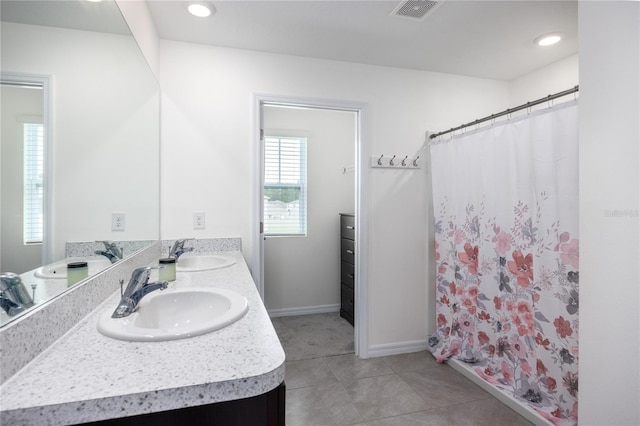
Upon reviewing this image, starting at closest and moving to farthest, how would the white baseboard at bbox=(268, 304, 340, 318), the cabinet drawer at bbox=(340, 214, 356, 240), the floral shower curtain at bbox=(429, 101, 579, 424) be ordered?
the floral shower curtain at bbox=(429, 101, 579, 424)
the cabinet drawer at bbox=(340, 214, 356, 240)
the white baseboard at bbox=(268, 304, 340, 318)

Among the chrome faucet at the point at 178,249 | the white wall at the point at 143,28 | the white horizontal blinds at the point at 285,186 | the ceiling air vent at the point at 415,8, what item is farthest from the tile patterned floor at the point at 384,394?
the ceiling air vent at the point at 415,8

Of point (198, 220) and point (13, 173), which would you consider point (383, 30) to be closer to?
point (198, 220)

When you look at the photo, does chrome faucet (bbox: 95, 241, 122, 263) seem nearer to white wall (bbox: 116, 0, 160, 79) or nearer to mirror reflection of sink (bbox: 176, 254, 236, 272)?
mirror reflection of sink (bbox: 176, 254, 236, 272)

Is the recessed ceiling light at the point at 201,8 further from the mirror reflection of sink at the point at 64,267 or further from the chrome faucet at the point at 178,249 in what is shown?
the mirror reflection of sink at the point at 64,267

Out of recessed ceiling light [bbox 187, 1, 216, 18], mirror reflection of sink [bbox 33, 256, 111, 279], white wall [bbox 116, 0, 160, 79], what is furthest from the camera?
recessed ceiling light [bbox 187, 1, 216, 18]

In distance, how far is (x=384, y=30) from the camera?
6.94 ft

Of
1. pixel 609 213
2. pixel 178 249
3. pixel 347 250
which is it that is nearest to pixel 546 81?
pixel 609 213

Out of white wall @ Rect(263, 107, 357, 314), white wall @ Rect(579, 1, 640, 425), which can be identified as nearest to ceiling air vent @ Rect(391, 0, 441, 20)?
white wall @ Rect(579, 1, 640, 425)

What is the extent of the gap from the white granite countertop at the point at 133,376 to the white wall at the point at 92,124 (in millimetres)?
303

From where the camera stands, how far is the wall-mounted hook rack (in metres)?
2.62

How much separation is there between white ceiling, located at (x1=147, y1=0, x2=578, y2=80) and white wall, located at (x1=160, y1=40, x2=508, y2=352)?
147 millimetres

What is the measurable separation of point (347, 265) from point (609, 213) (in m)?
2.51

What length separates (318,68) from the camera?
2514 mm

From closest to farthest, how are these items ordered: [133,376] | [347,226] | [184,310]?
[133,376] → [184,310] → [347,226]
